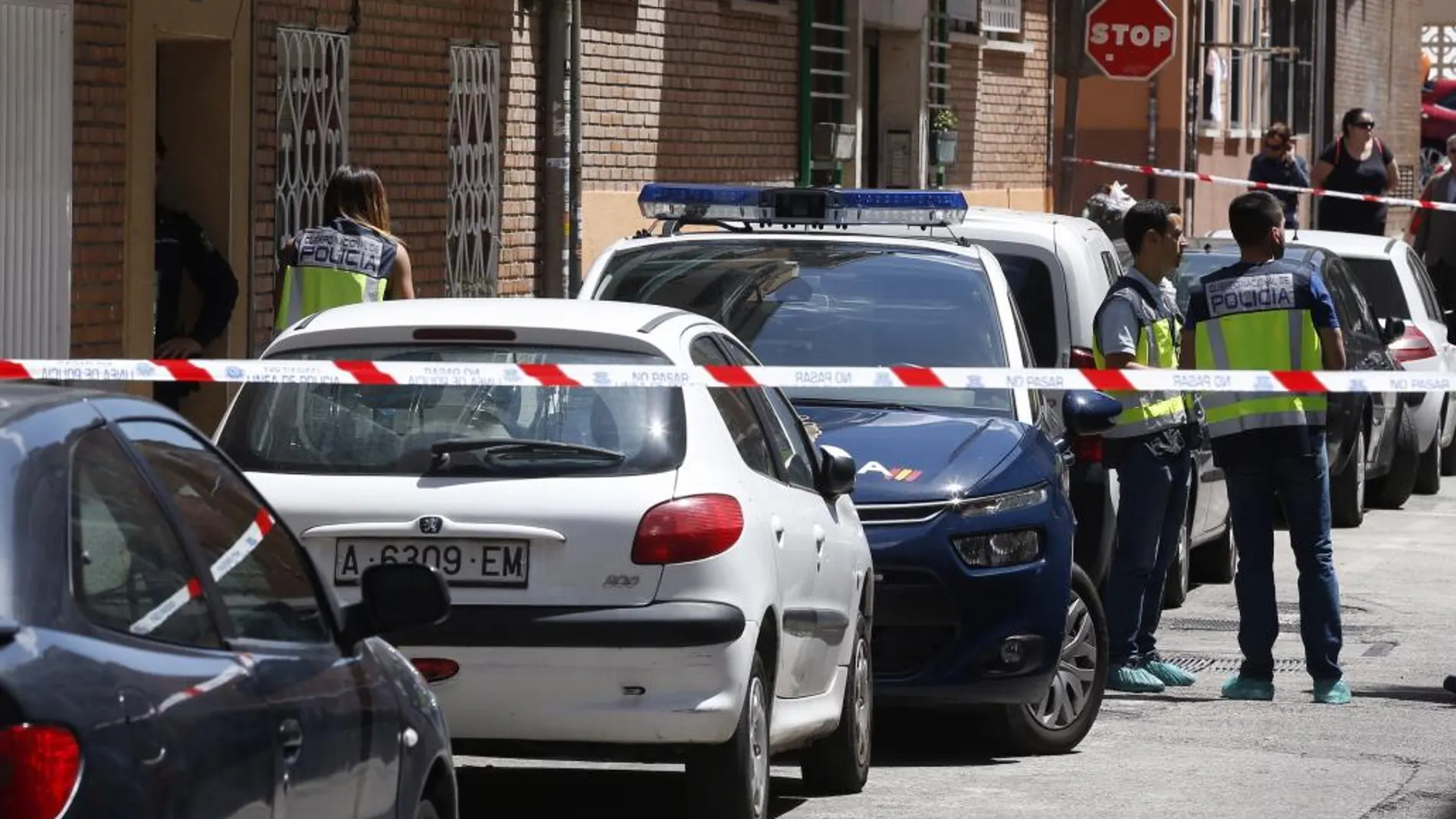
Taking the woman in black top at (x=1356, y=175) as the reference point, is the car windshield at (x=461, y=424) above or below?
below

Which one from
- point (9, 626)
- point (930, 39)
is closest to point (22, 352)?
point (9, 626)

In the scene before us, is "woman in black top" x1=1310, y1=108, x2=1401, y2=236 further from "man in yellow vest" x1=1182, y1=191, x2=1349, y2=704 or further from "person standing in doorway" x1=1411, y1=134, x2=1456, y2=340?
"man in yellow vest" x1=1182, y1=191, x2=1349, y2=704

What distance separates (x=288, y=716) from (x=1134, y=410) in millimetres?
6511

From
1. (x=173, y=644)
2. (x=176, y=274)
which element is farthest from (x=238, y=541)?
(x=176, y=274)

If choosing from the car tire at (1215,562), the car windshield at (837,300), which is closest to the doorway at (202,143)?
the car windshield at (837,300)

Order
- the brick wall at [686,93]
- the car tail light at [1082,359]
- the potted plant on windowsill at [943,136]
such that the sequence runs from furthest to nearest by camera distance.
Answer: the potted plant on windowsill at [943,136], the brick wall at [686,93], the car tail light at [1082,359]

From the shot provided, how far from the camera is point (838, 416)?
32.4 ft

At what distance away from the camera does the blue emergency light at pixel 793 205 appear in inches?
433

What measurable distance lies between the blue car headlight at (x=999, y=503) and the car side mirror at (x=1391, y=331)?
7.56 metres

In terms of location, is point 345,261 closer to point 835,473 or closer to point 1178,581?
point 835,473

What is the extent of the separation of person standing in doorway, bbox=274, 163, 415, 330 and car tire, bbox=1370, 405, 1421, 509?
8538mm

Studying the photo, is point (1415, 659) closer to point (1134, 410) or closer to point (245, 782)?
point (1134, 410)

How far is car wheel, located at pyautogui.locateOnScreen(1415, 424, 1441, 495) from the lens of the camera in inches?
752

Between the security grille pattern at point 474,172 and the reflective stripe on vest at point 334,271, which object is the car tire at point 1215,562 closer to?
the reflective stripe on vest at point 334,271
